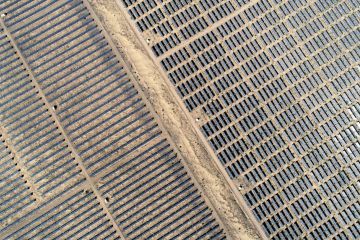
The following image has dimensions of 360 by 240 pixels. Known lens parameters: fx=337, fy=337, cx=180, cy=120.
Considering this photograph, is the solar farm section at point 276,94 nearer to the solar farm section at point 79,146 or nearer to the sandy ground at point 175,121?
the sandy ground at point 175,121

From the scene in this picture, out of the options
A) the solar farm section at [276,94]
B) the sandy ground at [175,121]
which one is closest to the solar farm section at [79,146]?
the sandy ground at [175,121]

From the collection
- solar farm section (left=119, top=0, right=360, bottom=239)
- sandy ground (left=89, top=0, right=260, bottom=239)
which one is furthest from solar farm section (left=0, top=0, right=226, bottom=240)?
solar farm section (left=119, top=0, right=360, bottom=239)

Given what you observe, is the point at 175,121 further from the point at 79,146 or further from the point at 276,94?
the point at 276,94

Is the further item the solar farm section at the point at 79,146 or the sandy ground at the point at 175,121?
the sandy ground at the point at 175,121

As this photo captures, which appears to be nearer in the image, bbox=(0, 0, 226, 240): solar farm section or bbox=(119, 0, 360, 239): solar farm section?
bbox=(0, 0, 226, 240): solar farm section

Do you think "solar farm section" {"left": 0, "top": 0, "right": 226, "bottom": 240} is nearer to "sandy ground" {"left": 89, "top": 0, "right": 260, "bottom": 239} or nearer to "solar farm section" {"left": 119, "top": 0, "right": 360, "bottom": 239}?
"sandy ground" {"left": 89, "top": 0, "right": 260, "bottom": 239}

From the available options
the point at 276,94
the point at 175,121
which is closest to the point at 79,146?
the point at 175,121
